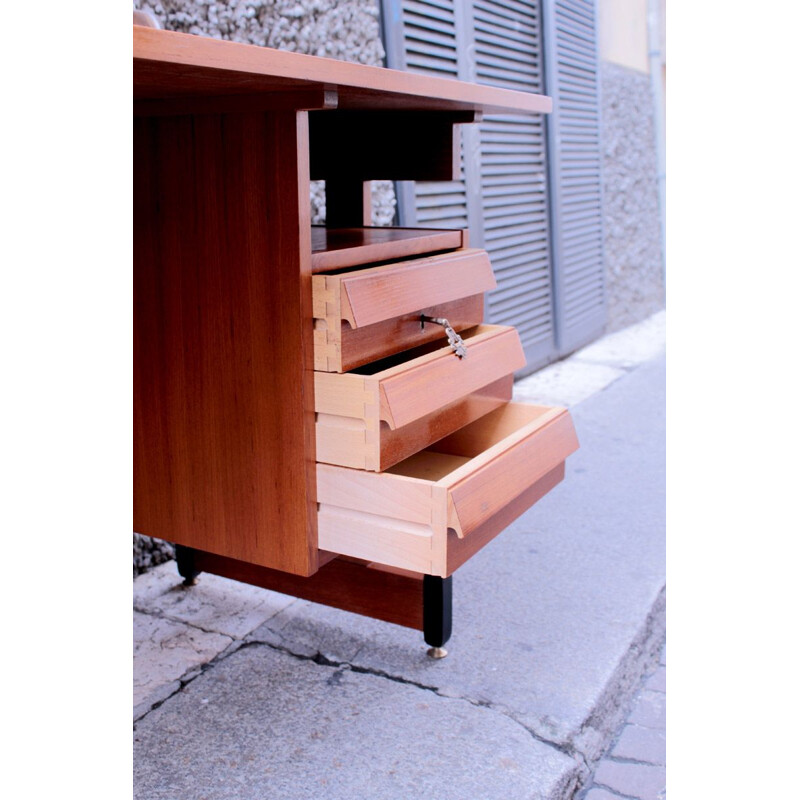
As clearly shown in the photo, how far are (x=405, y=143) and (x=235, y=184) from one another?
621 millimetres

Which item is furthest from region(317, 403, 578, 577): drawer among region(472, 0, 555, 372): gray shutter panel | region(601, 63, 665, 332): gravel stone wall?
region(601, 63, 665, 332): gravel stone wall

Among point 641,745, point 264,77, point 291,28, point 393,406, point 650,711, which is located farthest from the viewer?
point 291,28

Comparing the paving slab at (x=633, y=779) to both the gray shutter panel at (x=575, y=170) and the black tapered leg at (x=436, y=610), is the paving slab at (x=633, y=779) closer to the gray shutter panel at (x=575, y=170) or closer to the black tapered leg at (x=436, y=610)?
the black tapered leg at (x=436, y=610)

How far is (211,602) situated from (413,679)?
0.54 metres

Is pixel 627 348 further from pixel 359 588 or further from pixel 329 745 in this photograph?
pixel 329 745

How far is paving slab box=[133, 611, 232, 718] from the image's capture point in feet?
5.20

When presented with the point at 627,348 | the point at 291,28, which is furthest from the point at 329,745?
the point at 627,348

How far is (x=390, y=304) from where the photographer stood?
1.43m

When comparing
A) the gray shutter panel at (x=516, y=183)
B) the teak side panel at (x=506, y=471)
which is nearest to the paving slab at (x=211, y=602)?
the teak side panel at (x=506, y=471)

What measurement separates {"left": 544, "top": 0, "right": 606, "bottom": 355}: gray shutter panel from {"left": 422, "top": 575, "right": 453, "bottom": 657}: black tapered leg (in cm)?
305

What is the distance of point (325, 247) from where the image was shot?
59.6 inches

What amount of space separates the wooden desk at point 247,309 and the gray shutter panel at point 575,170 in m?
2.82

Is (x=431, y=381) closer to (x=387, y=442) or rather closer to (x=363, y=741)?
(x=387, y=442)

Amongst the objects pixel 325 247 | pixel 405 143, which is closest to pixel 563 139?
pixel 405 143
